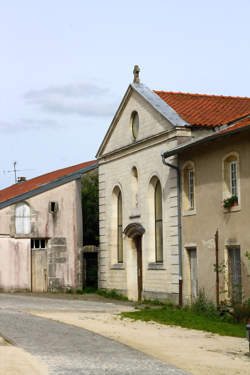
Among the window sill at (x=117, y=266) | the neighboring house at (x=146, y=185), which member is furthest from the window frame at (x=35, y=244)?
the window sill at (x=117, y=266)

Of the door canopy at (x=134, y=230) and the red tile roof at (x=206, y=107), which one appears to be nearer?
the red tile roof at (x=206, y=107)

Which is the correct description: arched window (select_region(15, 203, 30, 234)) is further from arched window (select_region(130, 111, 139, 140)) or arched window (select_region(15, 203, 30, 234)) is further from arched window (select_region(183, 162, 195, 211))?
arched window (select_region(183, 162, 195, 211))

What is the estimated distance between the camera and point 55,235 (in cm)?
3138

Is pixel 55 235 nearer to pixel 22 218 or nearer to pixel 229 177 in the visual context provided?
pixel 22 218

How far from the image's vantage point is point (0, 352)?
12.0 metres

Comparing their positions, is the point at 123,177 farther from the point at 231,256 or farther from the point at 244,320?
the point at 244,320

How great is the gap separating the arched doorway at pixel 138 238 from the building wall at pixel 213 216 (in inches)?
135

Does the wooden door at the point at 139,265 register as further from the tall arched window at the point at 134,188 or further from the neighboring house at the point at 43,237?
the neighboring house at the point at 43,237

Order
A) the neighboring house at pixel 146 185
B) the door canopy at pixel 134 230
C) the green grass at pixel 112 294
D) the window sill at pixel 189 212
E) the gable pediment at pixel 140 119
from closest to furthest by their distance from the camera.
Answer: the window sill at pixel 189 212
the neighboring house at pixel 146 185
the gable pediment at pixel 140 119
the door canopy at pixel 134 230
the green grass at pixel 112 294

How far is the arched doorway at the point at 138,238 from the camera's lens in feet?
88.5

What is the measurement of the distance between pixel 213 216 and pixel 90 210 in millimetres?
11748

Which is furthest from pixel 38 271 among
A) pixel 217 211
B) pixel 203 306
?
pixel 217 211

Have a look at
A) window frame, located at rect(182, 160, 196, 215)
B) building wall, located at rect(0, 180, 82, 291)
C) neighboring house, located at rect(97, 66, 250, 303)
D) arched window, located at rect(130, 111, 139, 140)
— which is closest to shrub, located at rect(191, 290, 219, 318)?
neighboring house, located at rect(97, 66, 250, 303)

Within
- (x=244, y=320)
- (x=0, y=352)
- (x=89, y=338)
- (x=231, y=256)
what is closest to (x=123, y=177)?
(x=231, y=256)
